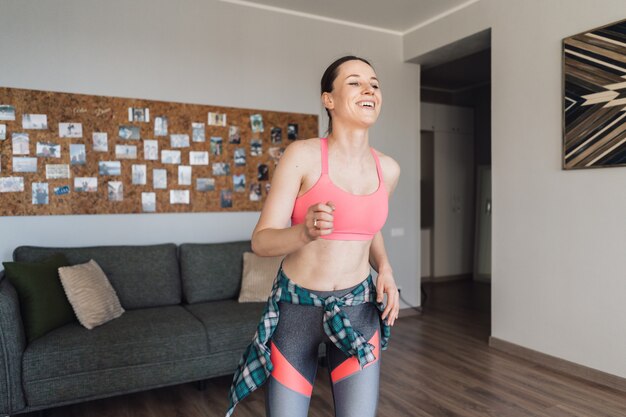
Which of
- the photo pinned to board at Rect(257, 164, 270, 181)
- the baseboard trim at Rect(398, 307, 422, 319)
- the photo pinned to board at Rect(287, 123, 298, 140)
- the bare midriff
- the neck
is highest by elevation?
the photo pinned to board at Rect(287, 123, 298, 140)

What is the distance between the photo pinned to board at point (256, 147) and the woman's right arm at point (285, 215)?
2865 millimetres

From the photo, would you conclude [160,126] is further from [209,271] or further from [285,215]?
[285,215]

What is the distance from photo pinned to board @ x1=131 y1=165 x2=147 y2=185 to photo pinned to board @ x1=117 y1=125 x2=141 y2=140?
0.72 ft

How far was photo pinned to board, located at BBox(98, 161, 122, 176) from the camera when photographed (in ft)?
12.0

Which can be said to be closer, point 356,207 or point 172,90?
point 356,207

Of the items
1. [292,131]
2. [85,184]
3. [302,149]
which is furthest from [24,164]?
[302,149]

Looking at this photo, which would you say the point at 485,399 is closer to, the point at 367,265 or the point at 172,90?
the point at 367,265

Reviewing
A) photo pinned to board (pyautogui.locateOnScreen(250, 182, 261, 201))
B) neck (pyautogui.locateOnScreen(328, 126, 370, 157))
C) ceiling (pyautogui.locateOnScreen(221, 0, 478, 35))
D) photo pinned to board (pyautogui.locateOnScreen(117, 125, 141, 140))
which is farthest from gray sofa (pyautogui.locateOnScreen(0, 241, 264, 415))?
ceiling (pyautogui.locateOnScreen(221, 0, 478, 35))

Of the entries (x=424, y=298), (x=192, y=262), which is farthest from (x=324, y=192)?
(x=424, y=298)

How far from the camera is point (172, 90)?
3.90 metres

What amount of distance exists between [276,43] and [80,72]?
5.31 ft

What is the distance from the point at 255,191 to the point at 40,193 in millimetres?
1609

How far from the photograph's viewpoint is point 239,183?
13.7ft

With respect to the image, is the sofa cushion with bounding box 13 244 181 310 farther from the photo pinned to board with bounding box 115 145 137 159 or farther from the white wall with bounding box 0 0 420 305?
the photo pinned to board with bounding box 115 145 137 159
